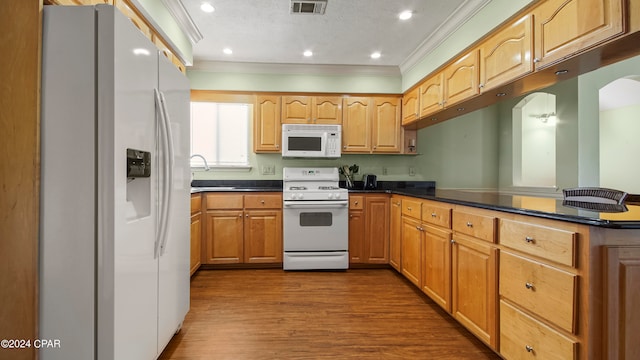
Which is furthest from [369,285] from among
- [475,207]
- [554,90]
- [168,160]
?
[554,90]

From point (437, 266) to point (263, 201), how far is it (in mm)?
1955

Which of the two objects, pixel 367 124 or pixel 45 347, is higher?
pixel 367 124

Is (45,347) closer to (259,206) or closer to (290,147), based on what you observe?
(259,206)

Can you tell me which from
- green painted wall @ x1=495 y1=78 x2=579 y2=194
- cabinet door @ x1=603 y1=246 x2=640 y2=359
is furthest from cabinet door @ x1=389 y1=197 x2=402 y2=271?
green painted wall @ x1=495 y1=78 x2=579 y2=194

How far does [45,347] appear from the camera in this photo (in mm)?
1071

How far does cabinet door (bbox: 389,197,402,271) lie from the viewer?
3.02 m

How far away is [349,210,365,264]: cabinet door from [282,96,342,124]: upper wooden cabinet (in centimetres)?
123

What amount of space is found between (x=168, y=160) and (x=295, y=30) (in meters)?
1.94

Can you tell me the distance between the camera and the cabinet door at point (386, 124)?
368 cm

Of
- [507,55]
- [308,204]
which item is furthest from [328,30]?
[308,204]

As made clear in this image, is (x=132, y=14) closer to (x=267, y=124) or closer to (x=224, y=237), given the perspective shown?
(x=267, y=124)

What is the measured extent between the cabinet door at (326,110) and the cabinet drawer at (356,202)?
101cm

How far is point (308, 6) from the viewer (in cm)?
231

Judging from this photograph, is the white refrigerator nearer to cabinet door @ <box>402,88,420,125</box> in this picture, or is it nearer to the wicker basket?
the wicker basket
